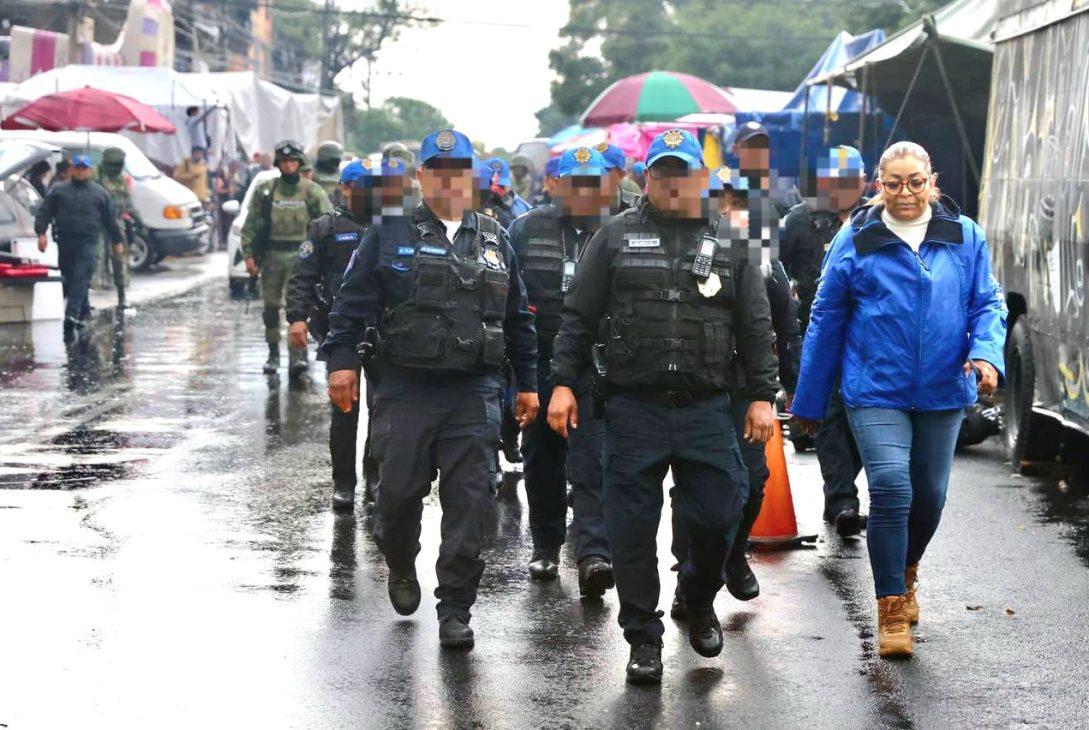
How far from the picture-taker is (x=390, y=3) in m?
86.3

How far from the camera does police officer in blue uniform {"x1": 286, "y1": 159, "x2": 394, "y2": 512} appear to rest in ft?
30.6

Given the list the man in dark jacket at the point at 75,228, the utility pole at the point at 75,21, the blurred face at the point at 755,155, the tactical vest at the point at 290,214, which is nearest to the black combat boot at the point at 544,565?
the blurred face at the point at 755,155

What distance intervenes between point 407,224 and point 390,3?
81.8 meters

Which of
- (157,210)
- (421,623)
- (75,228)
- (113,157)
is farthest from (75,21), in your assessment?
(421,623)

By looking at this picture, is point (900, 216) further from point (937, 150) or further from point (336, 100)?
point (336, 100)

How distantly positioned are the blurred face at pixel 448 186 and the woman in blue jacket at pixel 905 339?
4.30 ft

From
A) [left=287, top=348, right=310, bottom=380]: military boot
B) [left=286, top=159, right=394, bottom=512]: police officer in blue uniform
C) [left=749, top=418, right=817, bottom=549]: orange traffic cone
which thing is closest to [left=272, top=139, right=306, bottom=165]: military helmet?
[left=287, top=348, right=310, bottom=380]: military boot

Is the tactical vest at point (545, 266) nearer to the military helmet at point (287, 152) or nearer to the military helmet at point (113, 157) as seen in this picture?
the military helmet at point (287, 152)

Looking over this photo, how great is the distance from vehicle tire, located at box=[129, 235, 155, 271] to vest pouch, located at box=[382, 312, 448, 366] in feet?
76.6

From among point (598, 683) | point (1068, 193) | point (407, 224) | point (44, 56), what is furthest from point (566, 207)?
point (44, 56)

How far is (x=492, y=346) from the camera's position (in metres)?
6.41

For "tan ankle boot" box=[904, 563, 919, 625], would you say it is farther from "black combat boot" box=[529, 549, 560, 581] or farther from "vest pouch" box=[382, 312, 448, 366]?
"vest pouch" box=[382, 312, 448, 366]

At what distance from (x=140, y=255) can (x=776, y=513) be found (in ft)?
73.8

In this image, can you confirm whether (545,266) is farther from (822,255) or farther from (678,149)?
(678,149)
